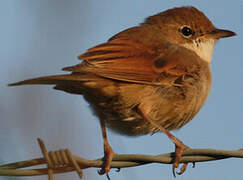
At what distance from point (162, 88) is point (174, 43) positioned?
1.10 metres

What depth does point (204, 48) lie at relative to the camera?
520 centimetres

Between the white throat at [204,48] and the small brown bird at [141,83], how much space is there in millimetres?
12

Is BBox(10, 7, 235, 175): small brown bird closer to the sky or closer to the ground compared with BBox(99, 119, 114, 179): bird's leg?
closer to the sky

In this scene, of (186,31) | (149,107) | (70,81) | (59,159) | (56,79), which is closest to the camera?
(59,159)

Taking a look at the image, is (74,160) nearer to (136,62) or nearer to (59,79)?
(59,79)

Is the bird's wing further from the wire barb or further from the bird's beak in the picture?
the wire barb

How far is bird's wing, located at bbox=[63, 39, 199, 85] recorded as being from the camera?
155 inches

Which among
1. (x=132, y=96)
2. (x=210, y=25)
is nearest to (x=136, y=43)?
(x=132, y=96)

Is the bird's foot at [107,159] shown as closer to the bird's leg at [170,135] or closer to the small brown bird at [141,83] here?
the small brown bird at [141,83]

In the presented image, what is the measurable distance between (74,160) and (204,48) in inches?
122

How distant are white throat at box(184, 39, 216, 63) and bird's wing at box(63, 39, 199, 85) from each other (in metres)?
0.18

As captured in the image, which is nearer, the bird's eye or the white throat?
the white throat

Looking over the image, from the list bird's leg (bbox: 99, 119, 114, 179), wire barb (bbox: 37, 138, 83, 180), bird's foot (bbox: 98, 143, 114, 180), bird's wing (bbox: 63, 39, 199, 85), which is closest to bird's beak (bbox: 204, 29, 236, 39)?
bird's wing (bbox: 63, 39, 199, 85)

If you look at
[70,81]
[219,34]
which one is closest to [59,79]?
[70,81]
